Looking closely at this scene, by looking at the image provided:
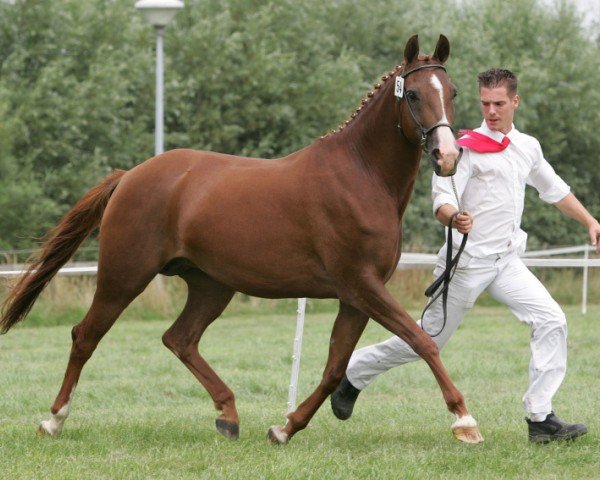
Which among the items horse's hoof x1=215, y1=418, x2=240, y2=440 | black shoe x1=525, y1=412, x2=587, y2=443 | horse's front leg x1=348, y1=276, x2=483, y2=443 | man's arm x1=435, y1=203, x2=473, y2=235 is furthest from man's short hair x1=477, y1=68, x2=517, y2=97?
horse's hoof x1=215, y1=418, x2=240, y2=440

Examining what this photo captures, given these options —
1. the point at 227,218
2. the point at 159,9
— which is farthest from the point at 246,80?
the point at 227,218

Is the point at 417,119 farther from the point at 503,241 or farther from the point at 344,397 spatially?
the point at 344,397

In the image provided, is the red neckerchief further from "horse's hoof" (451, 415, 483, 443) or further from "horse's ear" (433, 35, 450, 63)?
"horse's hoof" (451, 415, 483, 443)

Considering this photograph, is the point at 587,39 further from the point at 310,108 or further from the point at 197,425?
the point at 197,425

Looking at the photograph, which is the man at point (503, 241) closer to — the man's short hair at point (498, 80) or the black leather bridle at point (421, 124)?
the man's short hair at point (498, 80)

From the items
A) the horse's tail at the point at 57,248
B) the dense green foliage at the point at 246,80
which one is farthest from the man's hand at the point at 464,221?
the dense green foliage at the point at 246,80

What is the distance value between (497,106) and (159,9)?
436 inches

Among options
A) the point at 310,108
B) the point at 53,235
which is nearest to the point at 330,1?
the point at 310,108

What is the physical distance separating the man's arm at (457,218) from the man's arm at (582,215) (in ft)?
2.48

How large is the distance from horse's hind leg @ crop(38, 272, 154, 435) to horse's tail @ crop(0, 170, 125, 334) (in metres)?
0.52

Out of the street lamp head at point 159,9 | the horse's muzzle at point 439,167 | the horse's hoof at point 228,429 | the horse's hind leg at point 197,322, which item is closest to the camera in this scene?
the horse's muzzle at point 439,167

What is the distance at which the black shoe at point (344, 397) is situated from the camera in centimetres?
701

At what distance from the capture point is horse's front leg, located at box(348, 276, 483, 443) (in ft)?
19.2

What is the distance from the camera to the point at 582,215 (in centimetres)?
668
